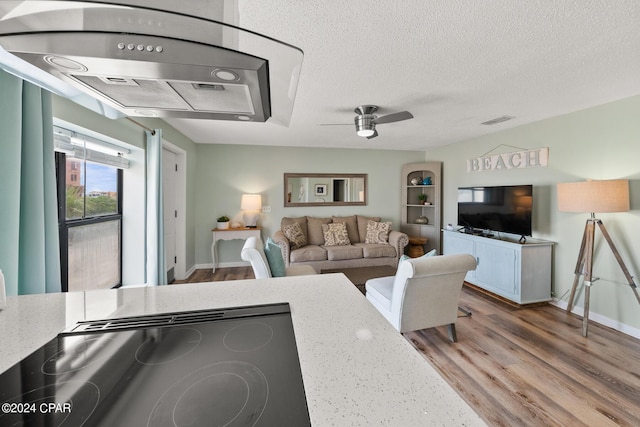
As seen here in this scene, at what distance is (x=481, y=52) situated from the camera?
175 centimetres

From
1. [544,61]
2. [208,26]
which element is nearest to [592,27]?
[544,61]

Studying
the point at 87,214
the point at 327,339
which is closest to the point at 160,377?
the point at 327,339

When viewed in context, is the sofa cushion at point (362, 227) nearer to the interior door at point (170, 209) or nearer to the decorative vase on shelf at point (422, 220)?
the decorative vase on shelf at point (422, 220)

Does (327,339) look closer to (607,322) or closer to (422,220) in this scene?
(607,322)

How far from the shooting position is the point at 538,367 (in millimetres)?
1993

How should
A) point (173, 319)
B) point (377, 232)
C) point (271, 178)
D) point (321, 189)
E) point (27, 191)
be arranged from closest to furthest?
point (173, 319), point (27, 191), point (377, 232), point (271, 178), point (321, 189)

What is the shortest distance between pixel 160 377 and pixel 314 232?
4122mm

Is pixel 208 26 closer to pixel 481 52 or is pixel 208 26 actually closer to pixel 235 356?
pixel 235 356

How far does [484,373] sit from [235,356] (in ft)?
6.72

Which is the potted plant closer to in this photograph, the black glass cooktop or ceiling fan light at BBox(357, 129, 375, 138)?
ceiling fan light at BBox(357, 129, 375, 138)

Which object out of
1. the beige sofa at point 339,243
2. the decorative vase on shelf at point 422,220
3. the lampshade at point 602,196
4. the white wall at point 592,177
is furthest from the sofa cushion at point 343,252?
the lampshade at point 602,196

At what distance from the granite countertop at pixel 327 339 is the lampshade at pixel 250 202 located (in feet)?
10.9

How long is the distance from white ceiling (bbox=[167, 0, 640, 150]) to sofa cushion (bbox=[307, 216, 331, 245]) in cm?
213

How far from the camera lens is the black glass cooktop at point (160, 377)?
19.1 inches
